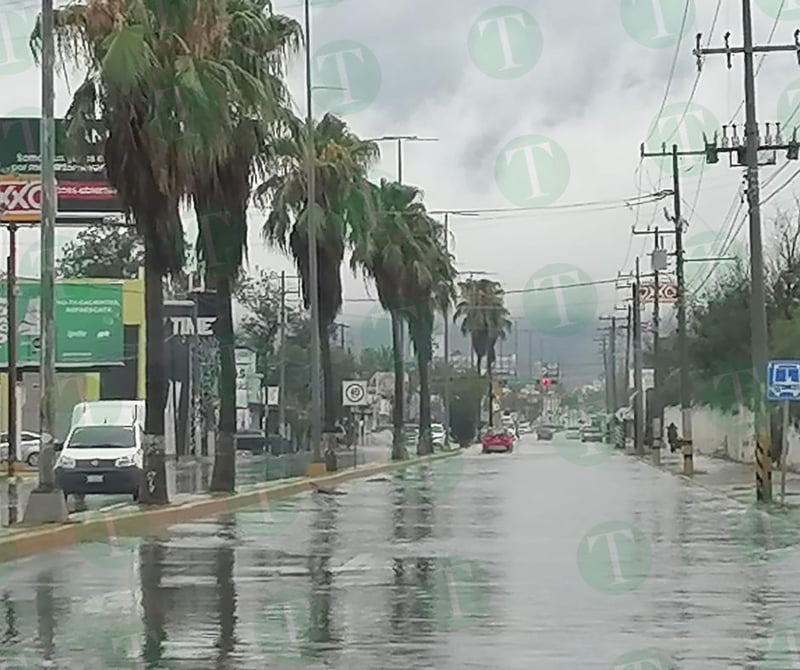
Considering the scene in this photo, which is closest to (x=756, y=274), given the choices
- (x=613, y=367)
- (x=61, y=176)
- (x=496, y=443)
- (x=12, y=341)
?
(x=12, y=341)

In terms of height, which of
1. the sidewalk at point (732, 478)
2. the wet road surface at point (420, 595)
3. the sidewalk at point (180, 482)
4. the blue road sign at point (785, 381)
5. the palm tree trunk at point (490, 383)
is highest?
the palm tree trunk at point (490, 383)

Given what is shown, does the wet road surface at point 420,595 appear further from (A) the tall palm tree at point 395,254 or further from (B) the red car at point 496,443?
(B) the red car at point 496,443

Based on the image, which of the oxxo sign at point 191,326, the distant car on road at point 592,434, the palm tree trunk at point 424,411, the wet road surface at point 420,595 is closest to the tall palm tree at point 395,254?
the oxxo sign at point 191,326

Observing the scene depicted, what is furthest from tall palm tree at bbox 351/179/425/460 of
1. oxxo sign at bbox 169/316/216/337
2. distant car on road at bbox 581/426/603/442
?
distant car on road at bbox 581/426/603/442

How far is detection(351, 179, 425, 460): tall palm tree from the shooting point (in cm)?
6494

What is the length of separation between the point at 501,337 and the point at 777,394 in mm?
94756

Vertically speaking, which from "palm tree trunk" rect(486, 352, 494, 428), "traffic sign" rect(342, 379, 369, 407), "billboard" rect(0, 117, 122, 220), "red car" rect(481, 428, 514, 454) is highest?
"billboard" rect(0, 117, 122, 220)

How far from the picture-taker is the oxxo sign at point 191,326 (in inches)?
2768

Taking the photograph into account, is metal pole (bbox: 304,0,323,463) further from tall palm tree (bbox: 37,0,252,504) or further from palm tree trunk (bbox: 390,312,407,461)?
palm tree trunk (bbox: 390,312,407,461)

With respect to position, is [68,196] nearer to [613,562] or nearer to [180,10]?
[180,10]

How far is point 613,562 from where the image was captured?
21297mm

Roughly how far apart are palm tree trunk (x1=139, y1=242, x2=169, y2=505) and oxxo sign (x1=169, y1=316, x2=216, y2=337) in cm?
3668

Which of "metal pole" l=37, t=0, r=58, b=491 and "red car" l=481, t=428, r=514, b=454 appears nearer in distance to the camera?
"metal pole" l=37, t=0, r=58, b=491

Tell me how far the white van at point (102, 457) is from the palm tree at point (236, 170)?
7.19 feet
